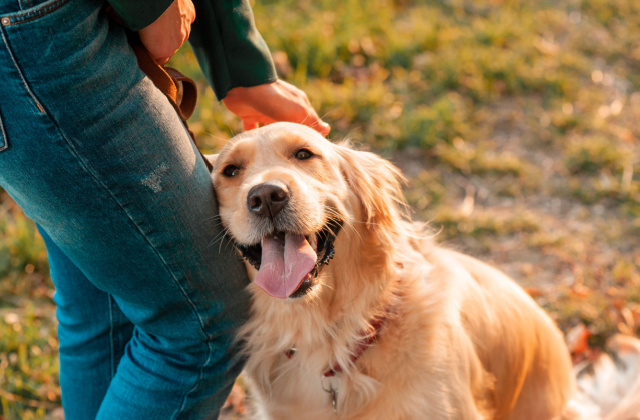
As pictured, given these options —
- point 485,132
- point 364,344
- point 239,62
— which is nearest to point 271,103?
point 239,62

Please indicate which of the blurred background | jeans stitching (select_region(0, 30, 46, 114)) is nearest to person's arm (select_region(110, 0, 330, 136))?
jeans stitching (select_region(0, 30, 46, 114))

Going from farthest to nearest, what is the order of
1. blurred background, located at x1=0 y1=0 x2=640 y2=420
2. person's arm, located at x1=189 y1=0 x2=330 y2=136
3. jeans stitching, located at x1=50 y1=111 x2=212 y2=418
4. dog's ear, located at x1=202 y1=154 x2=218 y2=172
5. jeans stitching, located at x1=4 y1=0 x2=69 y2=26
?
1. blurred background, located at x1=0 y1=0 x2=640 y2=420
2. dog's ear, located at x1=202 y1=154 x2=218 y2=172
3. person's arm, located at x1=189 y1=0 x2=330 y2=136
4. jeans stitching, located at x1=50 y1=111 x2=212 y2=418
5. jeans stitching, located at x1=4 y1=0 x2=69 y2=26

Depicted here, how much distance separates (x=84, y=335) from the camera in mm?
1893

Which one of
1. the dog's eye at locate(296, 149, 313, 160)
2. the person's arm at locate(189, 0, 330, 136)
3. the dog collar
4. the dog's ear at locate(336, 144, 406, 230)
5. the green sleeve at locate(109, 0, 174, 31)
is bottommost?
the dog collar

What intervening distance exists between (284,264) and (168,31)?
0.75 m

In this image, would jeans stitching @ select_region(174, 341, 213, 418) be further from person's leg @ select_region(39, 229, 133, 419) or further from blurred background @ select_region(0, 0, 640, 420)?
blurred background @ select_region(0, 0, 640, 420)

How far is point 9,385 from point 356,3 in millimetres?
4976

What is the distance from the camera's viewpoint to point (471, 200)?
4098 mm

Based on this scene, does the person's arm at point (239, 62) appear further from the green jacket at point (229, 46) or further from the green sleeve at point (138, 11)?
the green sleeve at point (138, 11)

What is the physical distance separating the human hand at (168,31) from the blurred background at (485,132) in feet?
2.83

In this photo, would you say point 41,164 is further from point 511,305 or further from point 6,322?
point 6,322

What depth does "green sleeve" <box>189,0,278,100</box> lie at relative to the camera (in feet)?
5.80

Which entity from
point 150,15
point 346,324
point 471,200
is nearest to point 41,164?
point 150,15

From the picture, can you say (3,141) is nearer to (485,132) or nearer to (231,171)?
(231,171)
